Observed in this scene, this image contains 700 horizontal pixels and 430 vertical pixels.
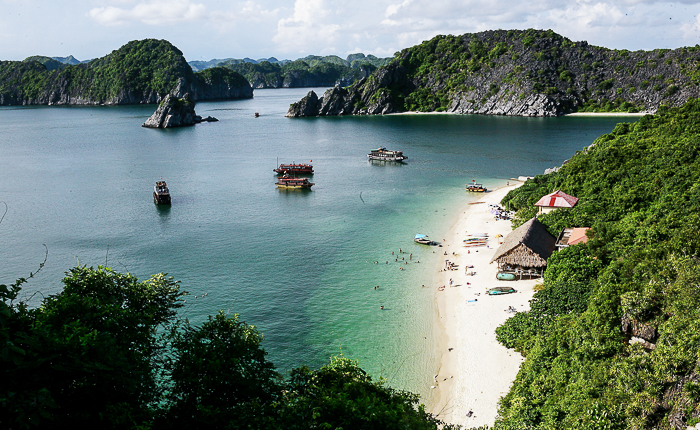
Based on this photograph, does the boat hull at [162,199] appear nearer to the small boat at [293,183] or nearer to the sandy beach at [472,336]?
the small boat at [293,183]

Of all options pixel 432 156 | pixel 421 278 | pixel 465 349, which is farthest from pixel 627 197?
pixel 432 156

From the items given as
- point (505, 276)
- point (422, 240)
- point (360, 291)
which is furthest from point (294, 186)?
point (505, 276)

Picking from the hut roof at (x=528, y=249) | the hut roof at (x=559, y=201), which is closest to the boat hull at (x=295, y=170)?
the hut roof at (x=559, y=201)

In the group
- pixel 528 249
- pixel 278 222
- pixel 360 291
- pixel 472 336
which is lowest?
pixel 472 336

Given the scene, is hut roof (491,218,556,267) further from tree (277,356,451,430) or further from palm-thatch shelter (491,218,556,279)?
tree (277,356,451,430)

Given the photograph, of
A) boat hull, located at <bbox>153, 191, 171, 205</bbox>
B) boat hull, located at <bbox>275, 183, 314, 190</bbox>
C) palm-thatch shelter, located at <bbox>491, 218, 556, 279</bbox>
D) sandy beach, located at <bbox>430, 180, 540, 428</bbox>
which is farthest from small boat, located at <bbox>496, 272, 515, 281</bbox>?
boat hull, located at <bbox>153, 191, 171, 205</bbox>

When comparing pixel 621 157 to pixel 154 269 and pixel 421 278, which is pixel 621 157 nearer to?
pixel 421 278

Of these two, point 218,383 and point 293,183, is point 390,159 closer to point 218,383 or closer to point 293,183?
point 293,183
